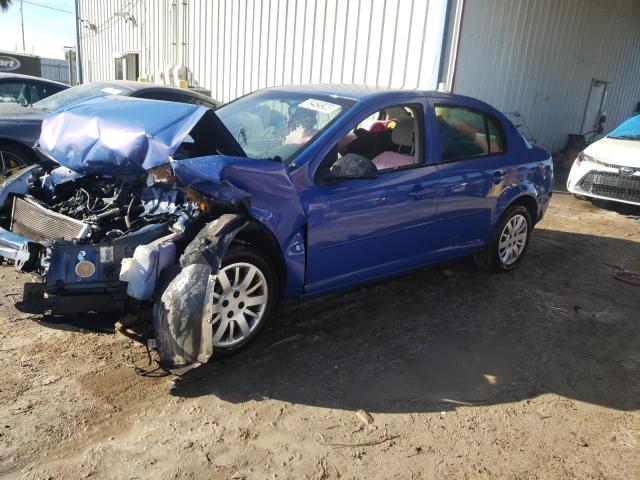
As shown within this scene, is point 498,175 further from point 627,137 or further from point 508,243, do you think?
point 627,137

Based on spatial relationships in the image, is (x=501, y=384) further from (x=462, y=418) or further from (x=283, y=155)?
(x=283, y=155)

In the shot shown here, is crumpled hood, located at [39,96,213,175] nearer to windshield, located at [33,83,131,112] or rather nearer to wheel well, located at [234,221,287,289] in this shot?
wheel well, located at [234,221,287,289]

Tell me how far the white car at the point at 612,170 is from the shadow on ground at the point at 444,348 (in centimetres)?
331

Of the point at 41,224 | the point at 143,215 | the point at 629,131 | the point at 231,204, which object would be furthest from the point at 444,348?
the point at 629,131

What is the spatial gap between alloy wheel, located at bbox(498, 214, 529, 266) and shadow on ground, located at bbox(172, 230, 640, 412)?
201 millimetres

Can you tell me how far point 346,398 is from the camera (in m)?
3.05

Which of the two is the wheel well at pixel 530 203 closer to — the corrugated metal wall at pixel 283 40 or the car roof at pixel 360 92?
the car roof at pixel 360 92

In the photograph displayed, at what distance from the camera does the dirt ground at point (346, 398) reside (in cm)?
254

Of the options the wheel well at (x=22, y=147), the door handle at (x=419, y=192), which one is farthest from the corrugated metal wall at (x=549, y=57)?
the wheel well at (x=22, y=147)

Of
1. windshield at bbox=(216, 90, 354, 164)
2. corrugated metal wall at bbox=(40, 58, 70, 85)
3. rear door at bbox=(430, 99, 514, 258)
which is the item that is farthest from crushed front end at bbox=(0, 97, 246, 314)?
corrugated metal wall at bbox=(40, 58, 70, 85)

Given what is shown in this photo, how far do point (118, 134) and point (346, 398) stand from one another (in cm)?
215

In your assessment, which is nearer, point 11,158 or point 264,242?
point 264,242

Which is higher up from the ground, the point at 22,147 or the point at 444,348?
the point at 22,147

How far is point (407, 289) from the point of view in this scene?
4.71 m
